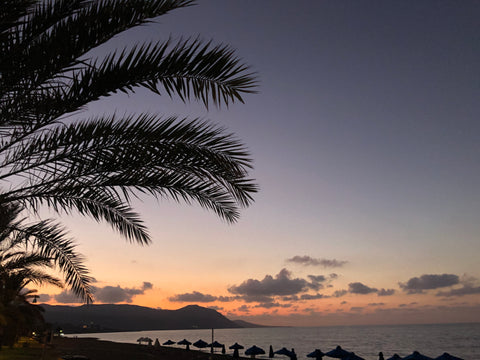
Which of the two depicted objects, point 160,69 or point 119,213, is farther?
point 119,213

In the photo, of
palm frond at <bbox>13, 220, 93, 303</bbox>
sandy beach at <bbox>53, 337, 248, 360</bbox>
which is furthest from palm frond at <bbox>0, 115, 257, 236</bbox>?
sandy beach at <bbox>53, 337, 248, 360</bbox>

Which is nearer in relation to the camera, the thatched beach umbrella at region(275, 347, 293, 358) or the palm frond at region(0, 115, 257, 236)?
the palm frond at region(0, 115, 257, 236)

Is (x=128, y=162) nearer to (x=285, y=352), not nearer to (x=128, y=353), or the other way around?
(x=285, y=352)

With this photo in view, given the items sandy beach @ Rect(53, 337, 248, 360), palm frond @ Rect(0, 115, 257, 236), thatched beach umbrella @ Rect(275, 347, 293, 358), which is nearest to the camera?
palm frond @ Rect(0, 115, 257, 236)

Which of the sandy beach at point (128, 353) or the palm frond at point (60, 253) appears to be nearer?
the palm frond at point (60, 253)

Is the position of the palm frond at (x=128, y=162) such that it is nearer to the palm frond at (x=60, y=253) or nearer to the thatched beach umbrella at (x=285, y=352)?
the palm frond at (x=60, y=253)

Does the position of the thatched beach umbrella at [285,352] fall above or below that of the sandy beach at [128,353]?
above

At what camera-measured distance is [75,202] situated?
21.1 feet

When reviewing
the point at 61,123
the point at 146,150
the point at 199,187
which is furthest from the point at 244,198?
the point at 61,123

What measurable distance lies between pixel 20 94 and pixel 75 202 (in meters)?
2.00

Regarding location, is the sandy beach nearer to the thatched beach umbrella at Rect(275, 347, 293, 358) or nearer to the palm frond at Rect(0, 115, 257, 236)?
the thatched beach umbrella at Rect(275, 347, 293, 358)

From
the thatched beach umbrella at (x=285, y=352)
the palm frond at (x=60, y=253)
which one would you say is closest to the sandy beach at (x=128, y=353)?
the thatched beach umbrella at (x=285, y=352)

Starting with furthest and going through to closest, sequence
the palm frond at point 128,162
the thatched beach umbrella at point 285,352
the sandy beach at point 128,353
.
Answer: the sandy beach at point 128,353
the thatched beach umbrella at point 285,352
the palm frond at point 128,162

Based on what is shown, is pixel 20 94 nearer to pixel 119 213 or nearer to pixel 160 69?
pixel 160 69
